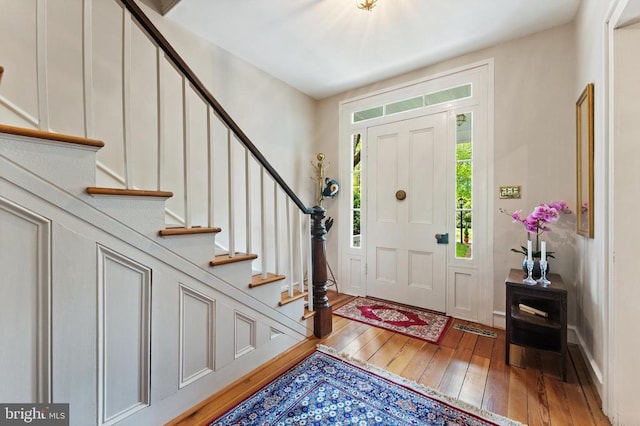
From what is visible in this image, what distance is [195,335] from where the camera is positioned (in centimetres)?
152

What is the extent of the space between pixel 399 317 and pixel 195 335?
2009 mm

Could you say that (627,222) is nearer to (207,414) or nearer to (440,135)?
(440,135)

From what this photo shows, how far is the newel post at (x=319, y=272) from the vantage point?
7.45ft

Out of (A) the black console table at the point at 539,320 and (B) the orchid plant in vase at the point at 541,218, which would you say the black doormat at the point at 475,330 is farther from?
(B) the orchid plant in vase at the point at 541,218

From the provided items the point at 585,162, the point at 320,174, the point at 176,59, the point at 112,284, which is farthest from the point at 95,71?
the point at 585,162

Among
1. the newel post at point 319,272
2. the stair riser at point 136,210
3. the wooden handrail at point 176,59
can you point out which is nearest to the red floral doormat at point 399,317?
the newel post at point 319,272

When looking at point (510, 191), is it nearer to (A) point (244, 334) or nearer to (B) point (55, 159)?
(A) point (244, 334)

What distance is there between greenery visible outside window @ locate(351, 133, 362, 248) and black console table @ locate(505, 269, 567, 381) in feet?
5.91

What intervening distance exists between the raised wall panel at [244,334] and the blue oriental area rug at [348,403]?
0.88ft

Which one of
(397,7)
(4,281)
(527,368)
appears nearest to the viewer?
(4,281)

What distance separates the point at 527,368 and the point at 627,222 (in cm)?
117

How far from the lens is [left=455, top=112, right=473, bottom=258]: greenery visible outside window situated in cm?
272

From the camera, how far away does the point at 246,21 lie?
2.26 meters

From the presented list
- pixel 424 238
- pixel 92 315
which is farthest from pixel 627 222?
pixel 92 315
